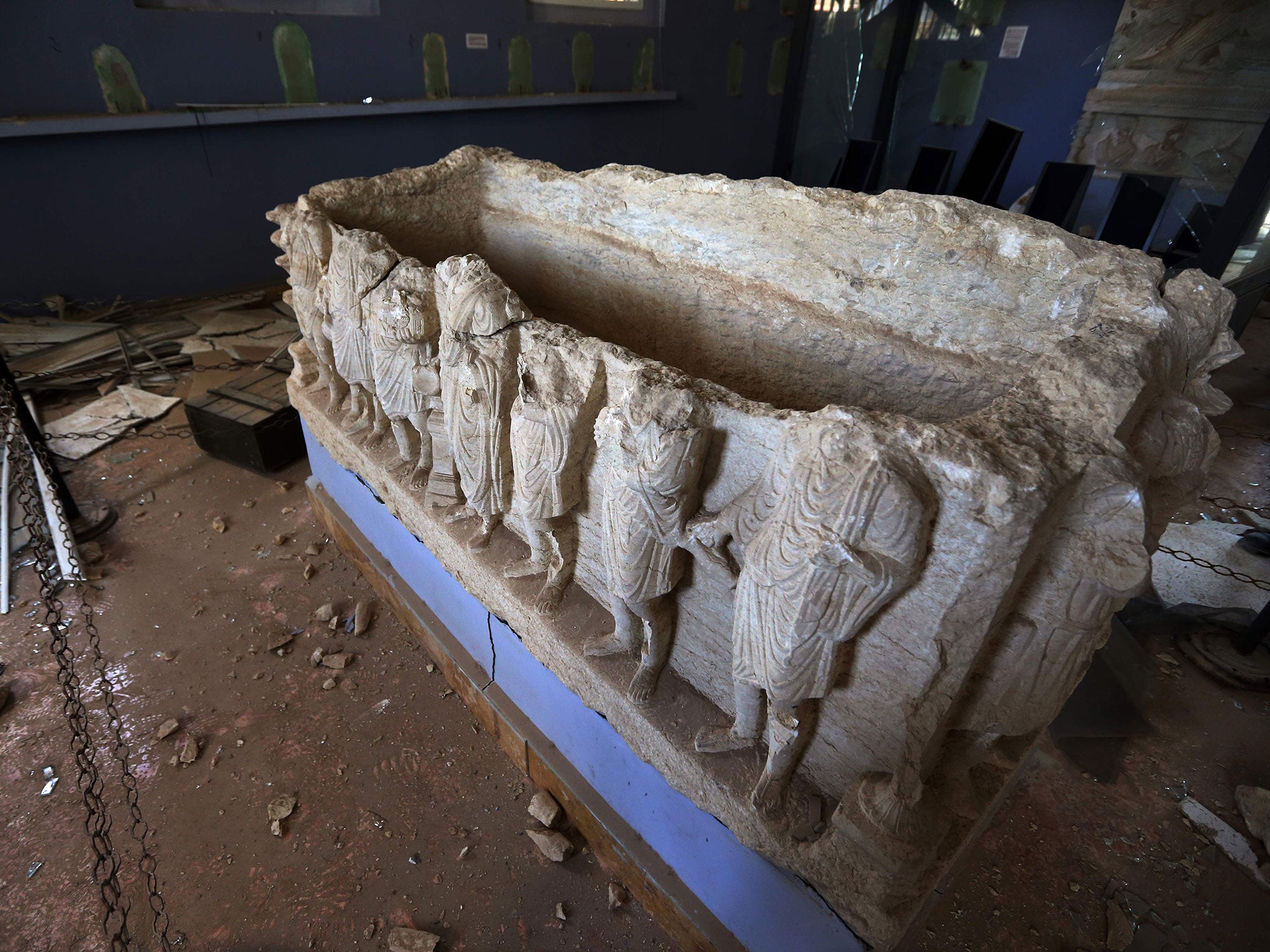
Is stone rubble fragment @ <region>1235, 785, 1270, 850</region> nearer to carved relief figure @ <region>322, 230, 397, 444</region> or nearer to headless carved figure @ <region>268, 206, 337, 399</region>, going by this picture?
carved relief figure @ <region>322, 230, 397, 444</region>

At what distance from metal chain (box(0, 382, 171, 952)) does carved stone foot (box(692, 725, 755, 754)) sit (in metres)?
1.54

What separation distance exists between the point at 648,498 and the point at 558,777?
1.36m

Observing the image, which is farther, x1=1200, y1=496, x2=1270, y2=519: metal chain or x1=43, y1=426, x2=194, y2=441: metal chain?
x1=43, y1=426, x2=194, y2=441: metal chain

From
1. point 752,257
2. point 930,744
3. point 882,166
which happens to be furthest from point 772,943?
point 882,166

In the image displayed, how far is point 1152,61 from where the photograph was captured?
515cm

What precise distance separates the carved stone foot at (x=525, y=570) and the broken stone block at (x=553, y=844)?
3.10ft

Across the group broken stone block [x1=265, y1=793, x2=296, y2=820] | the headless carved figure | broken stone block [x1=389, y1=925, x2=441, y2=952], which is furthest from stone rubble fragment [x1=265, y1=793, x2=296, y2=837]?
the headless carved figure

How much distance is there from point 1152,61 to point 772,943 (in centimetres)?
632

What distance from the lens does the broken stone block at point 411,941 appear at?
2225 mm

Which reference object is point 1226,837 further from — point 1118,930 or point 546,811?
point 546,811

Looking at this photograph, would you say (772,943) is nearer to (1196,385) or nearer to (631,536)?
(631,536)

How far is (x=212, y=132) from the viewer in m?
5.45

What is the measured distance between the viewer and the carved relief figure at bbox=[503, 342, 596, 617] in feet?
6.50

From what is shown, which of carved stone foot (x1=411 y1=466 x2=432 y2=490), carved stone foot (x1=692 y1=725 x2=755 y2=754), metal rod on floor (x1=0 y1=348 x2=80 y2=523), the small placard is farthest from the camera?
the small placard
